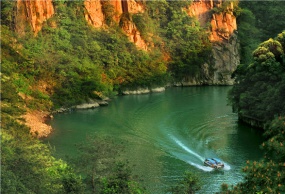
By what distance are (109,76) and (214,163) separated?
2984cm

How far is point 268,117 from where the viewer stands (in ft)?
111

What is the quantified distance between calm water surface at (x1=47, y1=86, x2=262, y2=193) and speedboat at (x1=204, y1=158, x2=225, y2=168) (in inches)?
13.6

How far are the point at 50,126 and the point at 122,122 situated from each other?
5.77 meters

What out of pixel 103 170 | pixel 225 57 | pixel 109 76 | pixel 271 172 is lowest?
pixel 103 170

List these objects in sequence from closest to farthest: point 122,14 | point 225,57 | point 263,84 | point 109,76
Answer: point 263,84, point 109,76, point 122,14, point 225,57

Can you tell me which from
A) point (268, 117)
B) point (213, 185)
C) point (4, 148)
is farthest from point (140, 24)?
point (4, 148)

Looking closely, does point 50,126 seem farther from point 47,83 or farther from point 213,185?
point 213,185

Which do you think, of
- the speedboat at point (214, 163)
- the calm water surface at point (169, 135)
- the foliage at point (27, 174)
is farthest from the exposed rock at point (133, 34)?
the foliage at point (27, 174)

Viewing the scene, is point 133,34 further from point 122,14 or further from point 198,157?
point 198,157

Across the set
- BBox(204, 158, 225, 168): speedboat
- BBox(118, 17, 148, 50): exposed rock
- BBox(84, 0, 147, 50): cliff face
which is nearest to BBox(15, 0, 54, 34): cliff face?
BBox(84, 0, 147, 50): cliff face

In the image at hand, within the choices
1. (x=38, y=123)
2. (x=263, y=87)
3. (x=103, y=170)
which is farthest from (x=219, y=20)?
(x=103, y=170)

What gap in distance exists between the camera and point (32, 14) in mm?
49594

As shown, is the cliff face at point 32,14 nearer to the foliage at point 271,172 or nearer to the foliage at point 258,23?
the foliage at point 258,23

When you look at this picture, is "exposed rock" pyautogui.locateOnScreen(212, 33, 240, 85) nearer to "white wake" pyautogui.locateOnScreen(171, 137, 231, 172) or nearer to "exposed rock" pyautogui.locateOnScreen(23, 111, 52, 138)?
"exposed rock" pyautogui.locateOnScreen(23, 111, 52, 138)
